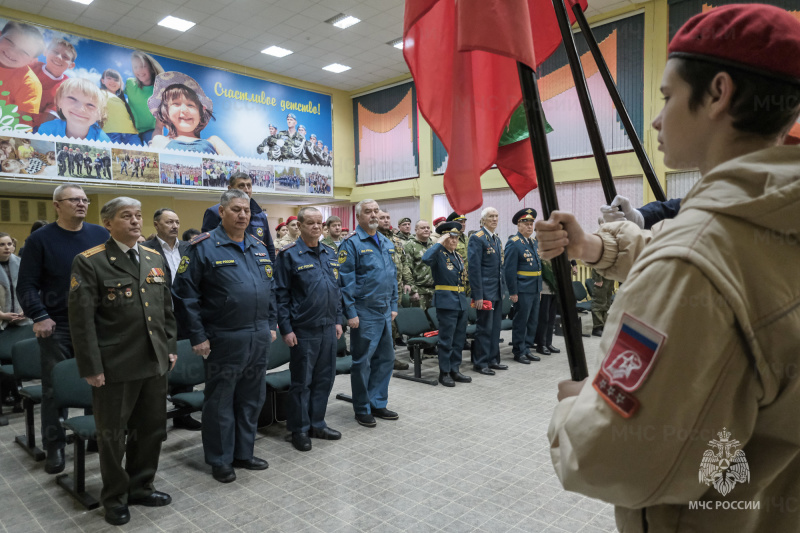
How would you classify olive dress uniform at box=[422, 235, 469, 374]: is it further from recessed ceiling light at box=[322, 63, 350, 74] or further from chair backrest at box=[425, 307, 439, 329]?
recessed ceiling light at box=[322, 63, 350, 74]

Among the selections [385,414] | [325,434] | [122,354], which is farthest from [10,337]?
[385,414]

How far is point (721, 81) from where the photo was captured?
66 centimetres

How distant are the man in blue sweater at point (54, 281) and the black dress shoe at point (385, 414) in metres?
2.22

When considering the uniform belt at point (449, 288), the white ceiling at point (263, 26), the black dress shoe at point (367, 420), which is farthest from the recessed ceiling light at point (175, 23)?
the black dress shoe at point (367, 420)

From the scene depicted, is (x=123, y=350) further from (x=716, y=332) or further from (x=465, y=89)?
(x=716, y=332)

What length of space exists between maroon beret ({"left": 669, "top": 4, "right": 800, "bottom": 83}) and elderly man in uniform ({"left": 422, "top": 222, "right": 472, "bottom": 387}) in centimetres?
468

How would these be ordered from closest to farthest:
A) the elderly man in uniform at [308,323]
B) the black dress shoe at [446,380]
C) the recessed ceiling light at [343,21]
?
1. the elderly man in uniform at [308,323]
2. the black dress shoe at [446,380]
3. the recessed ceiling light at [343,21]

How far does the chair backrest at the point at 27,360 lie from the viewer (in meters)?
3.57

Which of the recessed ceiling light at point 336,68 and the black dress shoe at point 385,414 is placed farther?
the recessed ceiling light at point 336,68

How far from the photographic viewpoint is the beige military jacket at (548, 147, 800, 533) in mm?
553

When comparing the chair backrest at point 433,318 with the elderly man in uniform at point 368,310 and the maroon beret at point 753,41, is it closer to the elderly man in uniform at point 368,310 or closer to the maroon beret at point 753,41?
the elderly man in uniform at point 368,310

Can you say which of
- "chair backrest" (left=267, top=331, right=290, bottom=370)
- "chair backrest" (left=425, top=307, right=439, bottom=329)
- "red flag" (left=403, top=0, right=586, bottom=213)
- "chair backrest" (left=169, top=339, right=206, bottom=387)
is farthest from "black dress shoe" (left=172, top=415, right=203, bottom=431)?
"red flag" (left=403, top=0, right=586, bottom=213)

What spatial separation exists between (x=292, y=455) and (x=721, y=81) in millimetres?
3435

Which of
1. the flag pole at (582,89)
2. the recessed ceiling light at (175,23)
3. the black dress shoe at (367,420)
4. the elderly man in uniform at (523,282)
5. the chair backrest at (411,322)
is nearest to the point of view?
the flag pole at (582,89)
